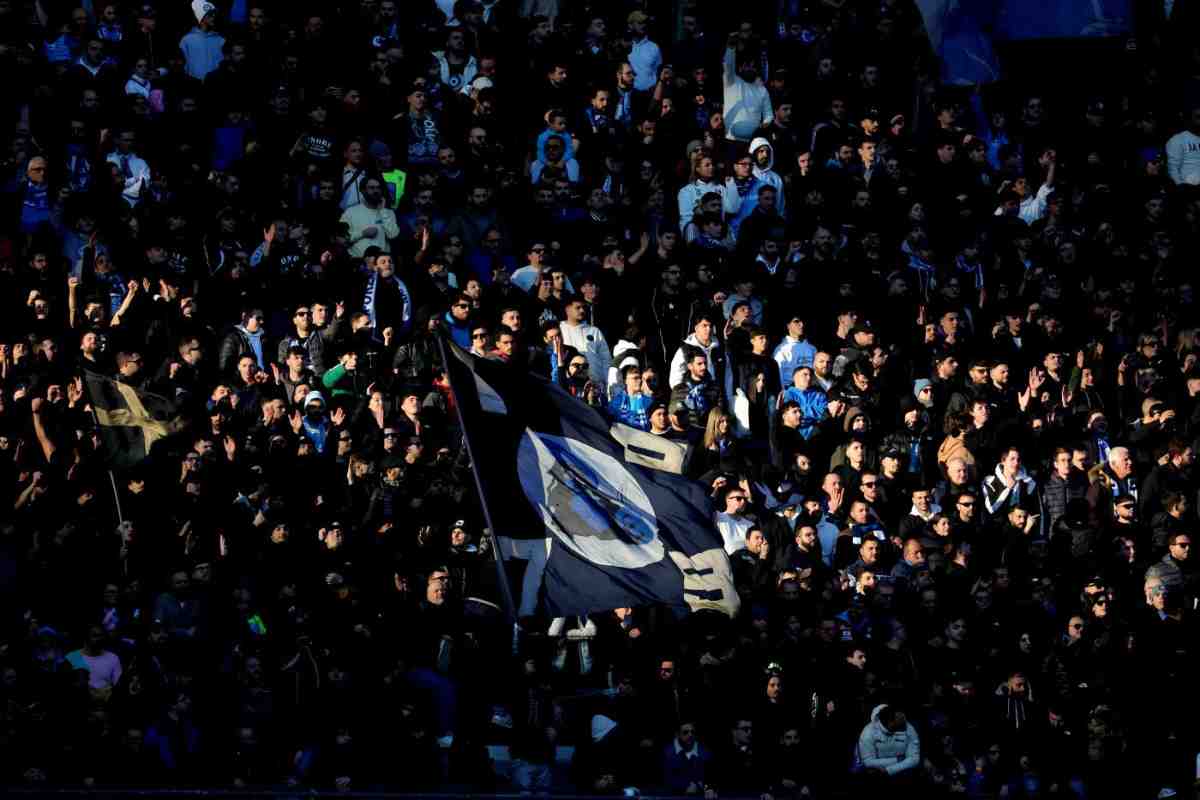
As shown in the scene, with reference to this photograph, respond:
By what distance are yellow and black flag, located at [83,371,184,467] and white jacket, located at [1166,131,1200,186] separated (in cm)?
1201

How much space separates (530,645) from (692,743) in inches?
57.0

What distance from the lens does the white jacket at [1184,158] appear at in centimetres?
2802

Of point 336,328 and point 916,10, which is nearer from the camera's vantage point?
point 336,328

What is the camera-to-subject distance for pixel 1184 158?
28.1m

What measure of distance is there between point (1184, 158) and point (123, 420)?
1260 centimetres

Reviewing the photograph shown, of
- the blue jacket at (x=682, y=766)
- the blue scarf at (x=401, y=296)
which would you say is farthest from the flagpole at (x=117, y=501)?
the blue jacket at (x=682, y=766)

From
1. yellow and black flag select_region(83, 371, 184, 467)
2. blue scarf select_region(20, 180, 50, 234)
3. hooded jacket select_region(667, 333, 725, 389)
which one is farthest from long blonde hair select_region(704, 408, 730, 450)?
blue scarf select_region(20, 180, 50, 234)

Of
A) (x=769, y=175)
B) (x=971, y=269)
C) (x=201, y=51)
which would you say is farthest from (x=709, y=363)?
(x=201, y=51)

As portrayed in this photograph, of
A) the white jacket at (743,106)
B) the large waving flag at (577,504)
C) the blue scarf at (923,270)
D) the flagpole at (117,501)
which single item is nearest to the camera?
the large waving flag at (577,504)

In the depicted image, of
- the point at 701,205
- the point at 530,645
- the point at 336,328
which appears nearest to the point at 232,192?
the point at 336,328

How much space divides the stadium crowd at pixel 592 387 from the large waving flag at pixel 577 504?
2575mm

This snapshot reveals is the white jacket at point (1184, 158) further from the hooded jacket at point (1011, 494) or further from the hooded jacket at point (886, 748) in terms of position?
the hooded jacket at point (886, 748)

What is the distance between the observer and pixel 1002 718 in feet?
68.7

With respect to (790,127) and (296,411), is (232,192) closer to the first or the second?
(296,411)
